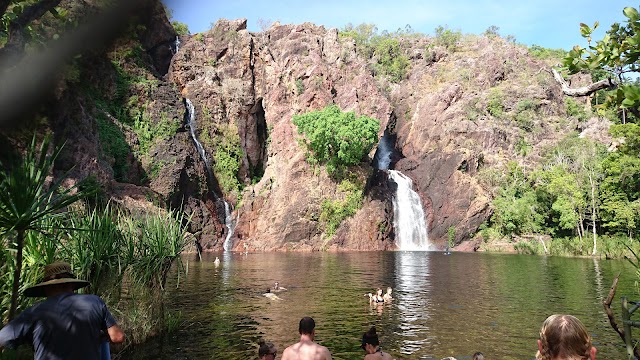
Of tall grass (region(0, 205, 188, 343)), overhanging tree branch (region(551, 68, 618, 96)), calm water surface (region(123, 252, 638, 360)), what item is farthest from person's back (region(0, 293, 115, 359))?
calm water surface (region(123, 252, 638, 360))

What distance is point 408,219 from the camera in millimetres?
58625

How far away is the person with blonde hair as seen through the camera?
3088 mm

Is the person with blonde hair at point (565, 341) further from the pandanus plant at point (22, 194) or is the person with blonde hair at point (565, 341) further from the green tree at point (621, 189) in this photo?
the green tree at point (621, 189)

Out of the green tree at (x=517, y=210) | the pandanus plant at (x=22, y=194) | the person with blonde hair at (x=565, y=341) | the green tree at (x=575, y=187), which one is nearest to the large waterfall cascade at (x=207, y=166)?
the green tree at (x=517, y=210)

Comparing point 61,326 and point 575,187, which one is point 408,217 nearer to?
point 575,187

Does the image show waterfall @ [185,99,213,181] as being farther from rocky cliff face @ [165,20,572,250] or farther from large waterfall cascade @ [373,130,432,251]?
large waterfall cascade @ [373,130,432,251]

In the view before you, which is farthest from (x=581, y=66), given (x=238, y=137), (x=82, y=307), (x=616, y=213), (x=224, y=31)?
(x=224, y=31)

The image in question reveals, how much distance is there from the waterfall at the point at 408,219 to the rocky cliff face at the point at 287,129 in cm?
Result: 101

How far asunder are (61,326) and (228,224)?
51974 millimetres

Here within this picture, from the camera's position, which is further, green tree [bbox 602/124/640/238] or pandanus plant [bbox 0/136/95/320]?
green tree [bbox 602/124/640/238]

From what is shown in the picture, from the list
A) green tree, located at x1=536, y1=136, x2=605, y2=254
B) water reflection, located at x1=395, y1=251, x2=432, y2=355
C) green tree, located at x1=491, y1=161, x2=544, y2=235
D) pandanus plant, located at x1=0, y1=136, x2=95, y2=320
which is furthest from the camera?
green tree, located at x1=491, y1=161, x2=544, y2=235

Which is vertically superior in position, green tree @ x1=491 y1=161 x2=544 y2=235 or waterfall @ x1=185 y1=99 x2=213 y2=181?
waterfall @ x1=185 y1=99 x2=213 y2=181

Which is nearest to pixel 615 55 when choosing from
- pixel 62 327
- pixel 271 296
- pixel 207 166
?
pixel 62 327

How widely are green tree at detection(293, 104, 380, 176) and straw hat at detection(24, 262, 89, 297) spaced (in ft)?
167
